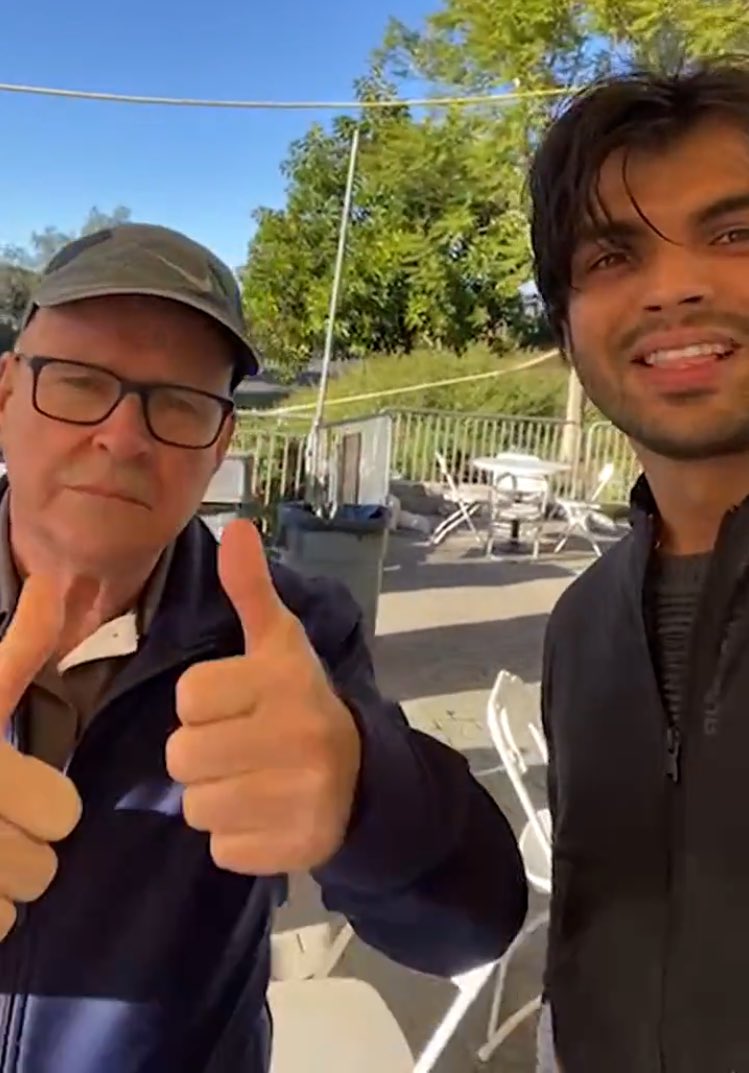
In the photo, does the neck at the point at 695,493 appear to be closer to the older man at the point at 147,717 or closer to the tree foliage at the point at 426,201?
the older man at the point at 147,717

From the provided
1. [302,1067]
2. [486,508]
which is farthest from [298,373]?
[302,1067]

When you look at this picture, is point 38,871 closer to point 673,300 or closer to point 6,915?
point 6,915

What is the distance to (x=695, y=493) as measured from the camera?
2.96ft

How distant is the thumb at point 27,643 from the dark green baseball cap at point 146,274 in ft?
1.17

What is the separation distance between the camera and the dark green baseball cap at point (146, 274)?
0.88 metres

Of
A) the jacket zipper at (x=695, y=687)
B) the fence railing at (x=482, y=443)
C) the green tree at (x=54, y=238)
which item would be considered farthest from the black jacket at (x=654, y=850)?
the fence railing at (x=482, y=443)

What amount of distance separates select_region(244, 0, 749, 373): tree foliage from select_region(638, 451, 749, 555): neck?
8.68 m

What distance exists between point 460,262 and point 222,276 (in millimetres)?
12283

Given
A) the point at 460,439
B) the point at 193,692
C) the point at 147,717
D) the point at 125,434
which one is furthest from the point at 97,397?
the point at 460,439

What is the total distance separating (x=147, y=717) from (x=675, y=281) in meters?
0.58

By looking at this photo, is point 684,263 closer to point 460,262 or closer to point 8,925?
point 8,925

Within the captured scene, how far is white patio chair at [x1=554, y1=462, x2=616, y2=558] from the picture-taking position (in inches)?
318

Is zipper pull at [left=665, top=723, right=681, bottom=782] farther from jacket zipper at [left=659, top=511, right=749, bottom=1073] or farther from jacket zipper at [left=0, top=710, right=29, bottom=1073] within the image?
jacket zipper at [left=0, top=710, right=29, bottom=1073]

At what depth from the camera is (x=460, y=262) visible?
12805 millimetres
